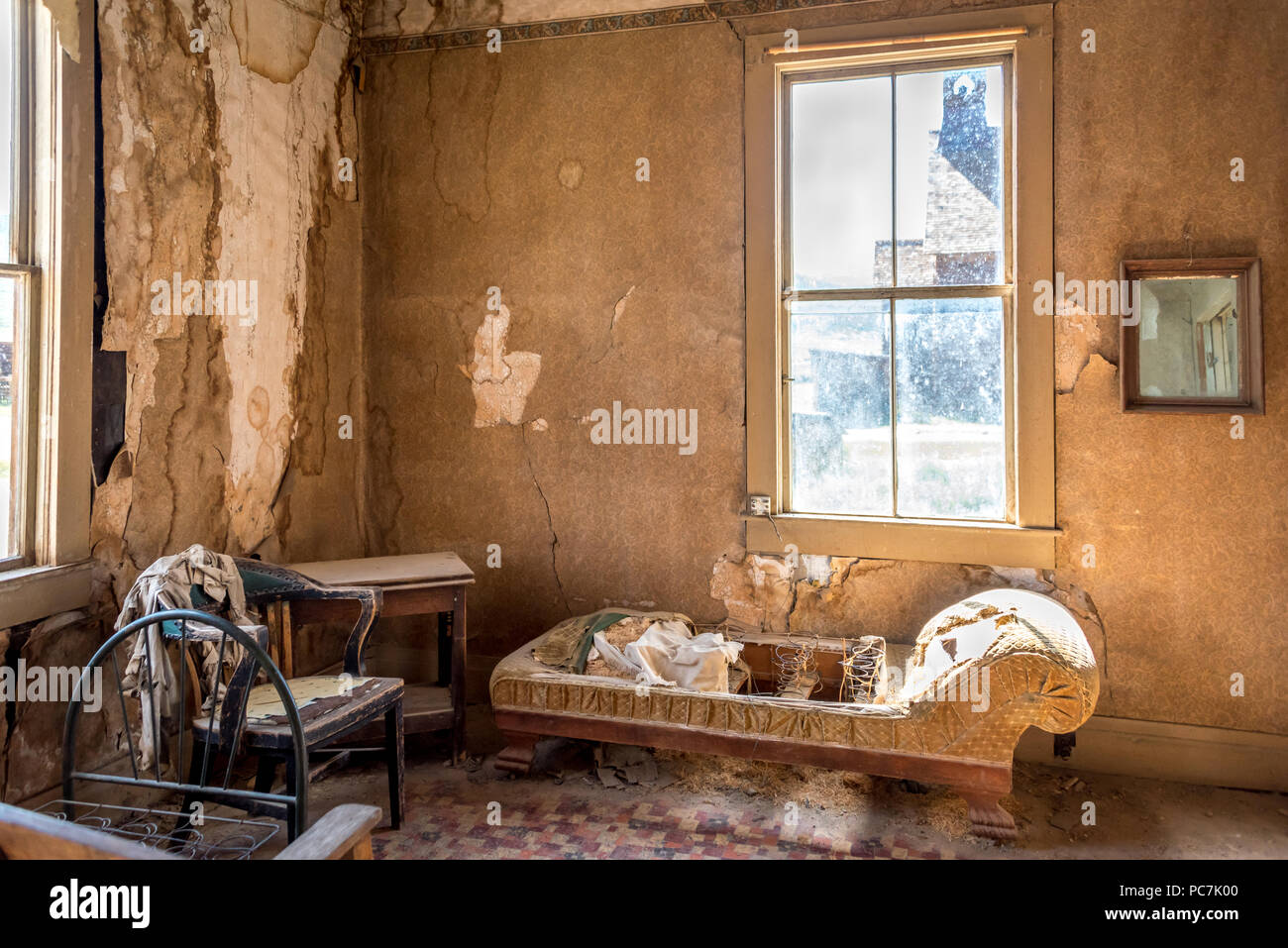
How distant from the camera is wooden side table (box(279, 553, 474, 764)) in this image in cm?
330

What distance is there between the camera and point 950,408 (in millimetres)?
3688

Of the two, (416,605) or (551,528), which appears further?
(551,528)

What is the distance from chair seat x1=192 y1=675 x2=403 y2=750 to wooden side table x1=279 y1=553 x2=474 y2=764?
34 centimetres

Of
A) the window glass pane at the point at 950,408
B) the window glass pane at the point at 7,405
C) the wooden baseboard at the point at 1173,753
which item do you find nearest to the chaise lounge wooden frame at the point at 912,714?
the window glass pane at the point at 950,408

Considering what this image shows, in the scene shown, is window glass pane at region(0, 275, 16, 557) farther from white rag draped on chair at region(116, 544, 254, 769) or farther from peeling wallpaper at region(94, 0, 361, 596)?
white rag draped on chair at region(116, 544, 254, 769)

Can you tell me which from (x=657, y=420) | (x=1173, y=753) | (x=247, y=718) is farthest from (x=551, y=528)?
(x=1173, y=753)

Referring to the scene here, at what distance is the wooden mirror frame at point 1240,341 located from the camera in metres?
3.22

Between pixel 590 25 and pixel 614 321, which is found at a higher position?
pixel 590 25

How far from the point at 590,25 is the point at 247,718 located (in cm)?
340

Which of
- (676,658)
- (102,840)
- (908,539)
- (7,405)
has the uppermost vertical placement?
(7,405)

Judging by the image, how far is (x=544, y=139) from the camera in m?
4.14

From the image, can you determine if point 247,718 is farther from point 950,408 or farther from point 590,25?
point 590,25

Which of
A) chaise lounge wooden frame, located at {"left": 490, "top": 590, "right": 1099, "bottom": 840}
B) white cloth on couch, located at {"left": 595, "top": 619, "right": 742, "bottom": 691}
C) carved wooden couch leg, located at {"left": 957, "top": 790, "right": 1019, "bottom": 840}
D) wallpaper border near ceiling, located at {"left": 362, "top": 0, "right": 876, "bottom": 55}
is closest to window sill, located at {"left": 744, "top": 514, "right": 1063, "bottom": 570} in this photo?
chaise lounge wooden frame, located at {"left": 490, "top": 590, "right": 1099, "bottom": 840}

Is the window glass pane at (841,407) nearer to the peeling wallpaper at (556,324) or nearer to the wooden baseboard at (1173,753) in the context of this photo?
the peeling wallpaper at (556,324)
